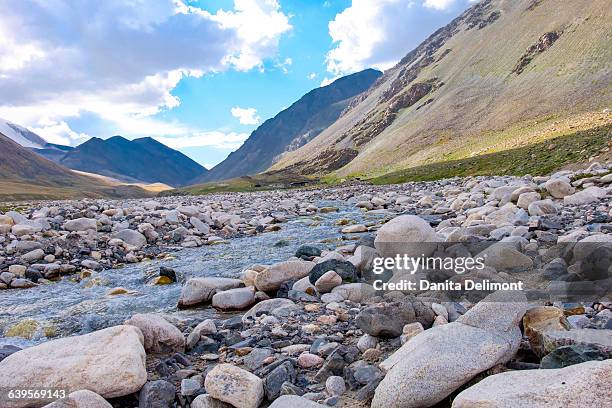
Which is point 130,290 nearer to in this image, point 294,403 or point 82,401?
point 82,401

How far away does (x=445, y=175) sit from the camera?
45.7 metres

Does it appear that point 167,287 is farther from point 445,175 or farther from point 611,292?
point 445,175

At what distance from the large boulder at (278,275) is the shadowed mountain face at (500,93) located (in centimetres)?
4824

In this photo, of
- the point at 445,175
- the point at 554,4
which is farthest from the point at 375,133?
the point at 445,175

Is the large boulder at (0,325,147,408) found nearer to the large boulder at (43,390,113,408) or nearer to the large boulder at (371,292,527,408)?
the large boulder at (43,390,113,408)

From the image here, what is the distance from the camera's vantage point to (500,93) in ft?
321

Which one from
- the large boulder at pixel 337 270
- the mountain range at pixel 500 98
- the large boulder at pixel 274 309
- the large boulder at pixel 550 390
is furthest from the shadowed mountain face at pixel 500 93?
the large boulder at pixel 550 390

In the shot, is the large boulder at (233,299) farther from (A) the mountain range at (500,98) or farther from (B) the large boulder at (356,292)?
(A) the mountain range at (500,98)

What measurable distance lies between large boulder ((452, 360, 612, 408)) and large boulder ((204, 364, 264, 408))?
1911mm

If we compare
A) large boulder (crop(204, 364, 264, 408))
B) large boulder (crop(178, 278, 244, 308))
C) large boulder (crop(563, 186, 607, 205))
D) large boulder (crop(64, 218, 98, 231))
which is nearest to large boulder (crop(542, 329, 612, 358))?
A: large boulder (crop(204, 364, 264, 408))

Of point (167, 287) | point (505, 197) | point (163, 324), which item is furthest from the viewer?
point (505, 197)

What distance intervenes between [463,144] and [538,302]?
261 ft

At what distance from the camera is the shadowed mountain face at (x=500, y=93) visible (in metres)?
73.2

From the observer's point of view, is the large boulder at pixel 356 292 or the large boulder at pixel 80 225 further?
the large boulder at pixel 80 225
